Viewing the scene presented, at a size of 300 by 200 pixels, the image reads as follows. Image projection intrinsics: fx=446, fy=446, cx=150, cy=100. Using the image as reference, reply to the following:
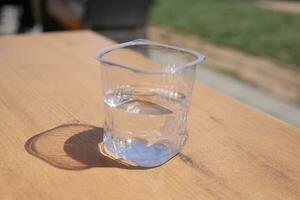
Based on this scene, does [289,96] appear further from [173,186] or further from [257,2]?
[257,2]

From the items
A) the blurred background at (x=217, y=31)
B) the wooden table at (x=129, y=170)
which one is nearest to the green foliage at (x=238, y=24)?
the blurred background at (x=217, y=31)

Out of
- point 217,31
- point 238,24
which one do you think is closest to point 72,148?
point 217,31

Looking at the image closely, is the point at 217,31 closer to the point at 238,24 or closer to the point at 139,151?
the point at 238,24

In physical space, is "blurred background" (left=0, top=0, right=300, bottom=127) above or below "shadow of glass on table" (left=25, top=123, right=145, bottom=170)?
below

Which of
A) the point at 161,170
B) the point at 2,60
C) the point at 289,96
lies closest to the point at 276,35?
the point at 289,96

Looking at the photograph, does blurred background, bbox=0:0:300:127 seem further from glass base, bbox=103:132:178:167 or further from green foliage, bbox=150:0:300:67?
glass base, bbox=103:132:178:167

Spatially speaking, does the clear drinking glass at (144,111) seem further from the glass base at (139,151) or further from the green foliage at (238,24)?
the green foliage at (238,24)

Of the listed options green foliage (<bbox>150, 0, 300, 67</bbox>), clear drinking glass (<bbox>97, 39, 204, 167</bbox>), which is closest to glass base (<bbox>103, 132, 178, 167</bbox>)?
clear drinking glass (<bbox>97, 39, 204, 167</bbox>)
